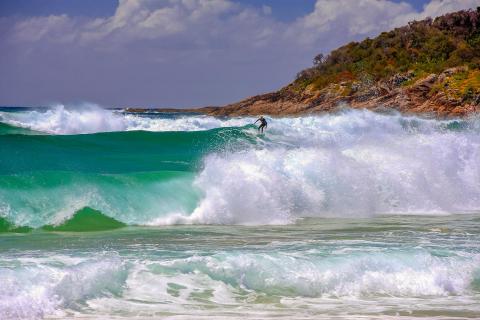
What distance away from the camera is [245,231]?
14078 mm

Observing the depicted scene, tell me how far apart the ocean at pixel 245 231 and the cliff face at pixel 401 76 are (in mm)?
35148

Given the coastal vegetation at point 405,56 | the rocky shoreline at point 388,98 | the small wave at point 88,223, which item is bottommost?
the small wave at point 88,223

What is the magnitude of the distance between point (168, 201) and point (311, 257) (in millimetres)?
6314

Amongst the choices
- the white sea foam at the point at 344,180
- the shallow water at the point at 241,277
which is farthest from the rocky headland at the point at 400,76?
the shallow water at the point at 241,277

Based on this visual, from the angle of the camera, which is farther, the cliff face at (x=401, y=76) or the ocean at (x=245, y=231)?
the cliff face at (x=401, y=76)

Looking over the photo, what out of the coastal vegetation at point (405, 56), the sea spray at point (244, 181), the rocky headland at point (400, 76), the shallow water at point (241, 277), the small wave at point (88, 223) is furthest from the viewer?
the coastal vegetation at point (405, 56)

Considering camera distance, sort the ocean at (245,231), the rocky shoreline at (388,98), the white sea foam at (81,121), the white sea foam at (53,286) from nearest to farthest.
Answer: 1. the white sea foam at (53,286)
2. the ocean at (245,231)
3. the white sea foam at (81,121)
4. the rocky shoreline at (388,98)

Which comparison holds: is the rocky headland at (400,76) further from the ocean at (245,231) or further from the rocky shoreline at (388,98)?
the ocean at (245,231)

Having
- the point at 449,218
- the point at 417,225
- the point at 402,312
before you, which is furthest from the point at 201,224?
the point at 402,312

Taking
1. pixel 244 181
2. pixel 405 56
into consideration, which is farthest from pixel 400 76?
pixel 244 181

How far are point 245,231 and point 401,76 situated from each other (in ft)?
187

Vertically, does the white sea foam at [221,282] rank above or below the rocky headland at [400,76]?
below

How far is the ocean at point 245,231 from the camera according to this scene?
9.02m

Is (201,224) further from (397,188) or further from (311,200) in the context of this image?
(397,188)
